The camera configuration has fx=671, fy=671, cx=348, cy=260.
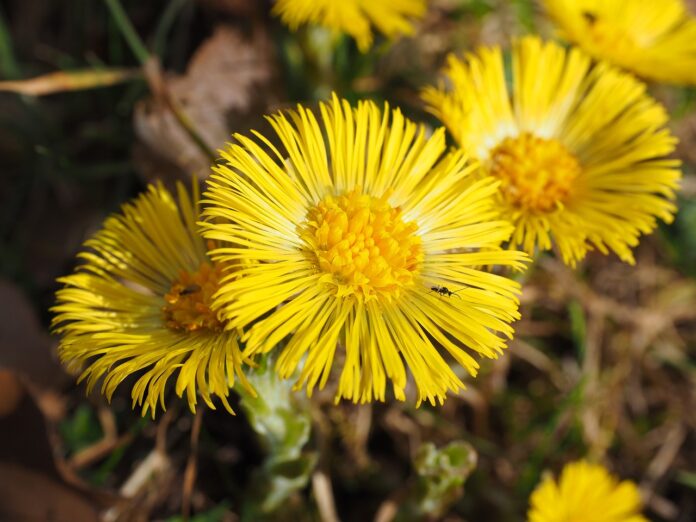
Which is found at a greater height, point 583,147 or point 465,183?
point 583,147

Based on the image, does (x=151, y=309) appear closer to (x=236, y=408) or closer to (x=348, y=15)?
(x=236, y=408)

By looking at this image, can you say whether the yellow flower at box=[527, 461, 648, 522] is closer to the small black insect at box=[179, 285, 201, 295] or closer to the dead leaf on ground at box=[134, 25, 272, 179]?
the small black insect at box=[179, 285, 201, 295]

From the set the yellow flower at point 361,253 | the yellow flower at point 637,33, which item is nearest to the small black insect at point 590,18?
the yellow flower at point 637,33

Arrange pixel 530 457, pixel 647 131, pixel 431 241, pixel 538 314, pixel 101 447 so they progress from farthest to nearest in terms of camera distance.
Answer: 1. pixel 538 314
2. pixel 530 457
3. pixel 101 447
4. pixel 647 131
5. pixel 431 241

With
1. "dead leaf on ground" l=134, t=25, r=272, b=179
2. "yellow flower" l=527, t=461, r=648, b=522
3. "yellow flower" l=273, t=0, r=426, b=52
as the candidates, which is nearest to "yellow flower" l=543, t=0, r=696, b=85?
"yellow flower" l=273, t=0, r=426, b=52

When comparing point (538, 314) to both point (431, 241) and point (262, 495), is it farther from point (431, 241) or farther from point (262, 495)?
point (262, 495)

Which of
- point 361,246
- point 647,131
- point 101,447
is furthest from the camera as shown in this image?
point 101,447

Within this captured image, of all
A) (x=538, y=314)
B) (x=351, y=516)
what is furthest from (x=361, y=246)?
(x=538, y=314)
